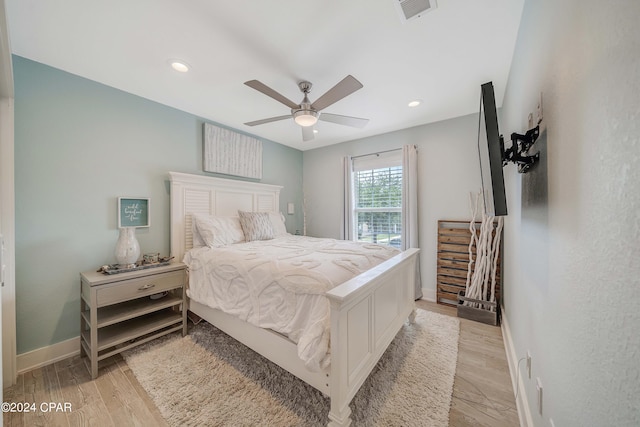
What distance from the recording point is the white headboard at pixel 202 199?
269 cm

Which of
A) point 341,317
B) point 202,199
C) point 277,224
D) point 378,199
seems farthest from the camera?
point 378,199

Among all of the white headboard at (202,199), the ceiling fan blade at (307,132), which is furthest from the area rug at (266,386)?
the ceiling fan blade at (307,132)

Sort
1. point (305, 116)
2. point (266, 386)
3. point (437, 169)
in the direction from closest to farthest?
point (266, 386)
point (305, 116)
point (437, 169)

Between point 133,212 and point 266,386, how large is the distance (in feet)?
7.10

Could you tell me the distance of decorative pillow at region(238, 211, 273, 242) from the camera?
290cm

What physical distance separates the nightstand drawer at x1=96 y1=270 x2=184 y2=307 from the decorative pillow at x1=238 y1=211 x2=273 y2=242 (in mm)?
845

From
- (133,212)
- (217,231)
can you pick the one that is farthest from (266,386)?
(133,212)

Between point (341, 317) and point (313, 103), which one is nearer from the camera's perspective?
point (341, 317)

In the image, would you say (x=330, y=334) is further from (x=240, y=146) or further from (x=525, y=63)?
(x=240, y=146)

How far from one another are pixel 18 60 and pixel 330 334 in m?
3.16

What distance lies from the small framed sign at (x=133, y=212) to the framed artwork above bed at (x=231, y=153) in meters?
0.85

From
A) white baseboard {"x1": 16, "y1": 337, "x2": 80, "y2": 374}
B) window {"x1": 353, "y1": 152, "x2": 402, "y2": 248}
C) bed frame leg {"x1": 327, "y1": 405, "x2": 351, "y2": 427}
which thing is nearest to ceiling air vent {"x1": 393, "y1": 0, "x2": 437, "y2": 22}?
window {"x1": 353, "y1": 152, "x2": 402, "y2": 248}

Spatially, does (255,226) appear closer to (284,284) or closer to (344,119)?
(284,284)

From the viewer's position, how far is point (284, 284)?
153 cm
